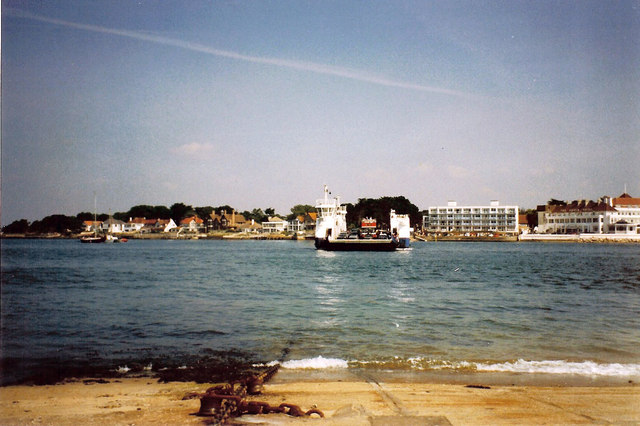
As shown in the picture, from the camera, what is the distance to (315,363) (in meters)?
8.26

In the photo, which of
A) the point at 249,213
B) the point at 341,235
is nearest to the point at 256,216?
the point at 249,213

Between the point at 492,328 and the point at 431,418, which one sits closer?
the point at 431,418

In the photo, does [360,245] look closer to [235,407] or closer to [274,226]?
[235,407]

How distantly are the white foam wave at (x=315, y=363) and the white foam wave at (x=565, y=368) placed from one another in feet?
7.93

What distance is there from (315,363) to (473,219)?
144 meters

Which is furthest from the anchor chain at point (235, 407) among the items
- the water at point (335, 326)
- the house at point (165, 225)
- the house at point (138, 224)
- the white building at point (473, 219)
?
the house at point (138, 224)

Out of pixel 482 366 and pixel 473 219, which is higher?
pixel 473 219

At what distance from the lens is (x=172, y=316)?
44.6 feet

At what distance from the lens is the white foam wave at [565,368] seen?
7870mm

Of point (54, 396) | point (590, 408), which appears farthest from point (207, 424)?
point (590, 408)

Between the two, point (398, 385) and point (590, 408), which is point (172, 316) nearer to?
point (398, 385)

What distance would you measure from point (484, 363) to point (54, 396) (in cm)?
693

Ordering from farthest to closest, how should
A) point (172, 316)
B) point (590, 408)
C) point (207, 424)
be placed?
point (172, 316) < point (590, 408) < point (207, 424)

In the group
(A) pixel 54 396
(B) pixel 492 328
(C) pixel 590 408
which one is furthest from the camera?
(B) pixel 492 328
